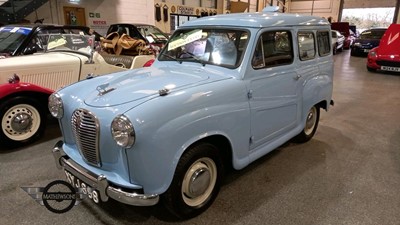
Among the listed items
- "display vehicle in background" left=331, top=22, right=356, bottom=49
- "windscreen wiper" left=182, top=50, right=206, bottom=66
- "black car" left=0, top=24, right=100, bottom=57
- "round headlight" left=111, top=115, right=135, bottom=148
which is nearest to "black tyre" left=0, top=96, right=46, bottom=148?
"black car" left=0, top=24, right=100, bottom=57

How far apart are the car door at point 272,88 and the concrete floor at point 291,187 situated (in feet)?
1.59

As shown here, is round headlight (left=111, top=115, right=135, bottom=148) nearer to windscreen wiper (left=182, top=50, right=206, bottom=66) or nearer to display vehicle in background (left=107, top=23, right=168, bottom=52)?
windscreen wiper (left=182, top=50, right=206, bottom=66)

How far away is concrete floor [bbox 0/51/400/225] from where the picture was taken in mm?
2525

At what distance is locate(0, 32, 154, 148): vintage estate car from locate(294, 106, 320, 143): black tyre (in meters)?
2.95

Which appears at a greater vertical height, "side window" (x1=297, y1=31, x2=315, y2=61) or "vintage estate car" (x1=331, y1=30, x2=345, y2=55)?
"side window" (x1=297, y1=31, x2=315, y2=61)

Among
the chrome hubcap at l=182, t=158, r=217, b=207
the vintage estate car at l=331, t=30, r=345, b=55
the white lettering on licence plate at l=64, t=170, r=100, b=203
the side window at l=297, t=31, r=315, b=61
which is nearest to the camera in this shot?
the white lettering on licence plate at l=64, t=170, r=100, b=203

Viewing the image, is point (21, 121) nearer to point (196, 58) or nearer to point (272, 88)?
point (196, 58)

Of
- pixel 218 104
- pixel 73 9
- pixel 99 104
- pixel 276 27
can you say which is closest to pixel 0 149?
pixel 99 104

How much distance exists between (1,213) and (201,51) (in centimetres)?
238

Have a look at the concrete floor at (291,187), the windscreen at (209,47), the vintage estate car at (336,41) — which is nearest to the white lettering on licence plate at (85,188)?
the concrete floor at (291,187)

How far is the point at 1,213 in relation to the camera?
2.60 metres

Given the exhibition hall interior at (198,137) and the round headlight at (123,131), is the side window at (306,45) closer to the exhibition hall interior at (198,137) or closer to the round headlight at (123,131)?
the exhibition hall interior at (198,137)

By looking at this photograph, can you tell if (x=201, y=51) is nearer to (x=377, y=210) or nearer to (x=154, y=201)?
(x=154, y=201)

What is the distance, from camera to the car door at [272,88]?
2.78 metres
